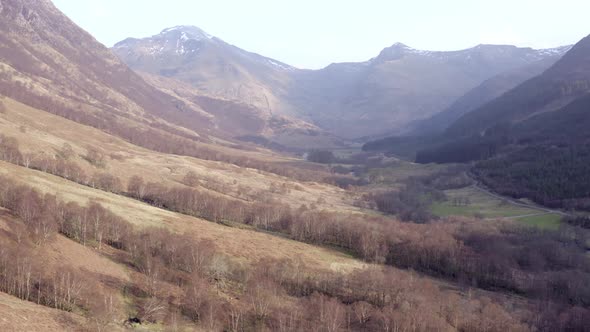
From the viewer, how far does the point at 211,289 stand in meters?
75.6

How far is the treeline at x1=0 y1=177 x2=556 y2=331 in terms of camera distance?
6056cm

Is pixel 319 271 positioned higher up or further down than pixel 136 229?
further down

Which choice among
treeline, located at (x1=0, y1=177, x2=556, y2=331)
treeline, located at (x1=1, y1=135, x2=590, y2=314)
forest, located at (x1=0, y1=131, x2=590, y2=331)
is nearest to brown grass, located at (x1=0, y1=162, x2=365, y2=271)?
forest, located at (x1=0, y1=131, x2=590, y2=331)

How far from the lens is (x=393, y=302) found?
263 feet

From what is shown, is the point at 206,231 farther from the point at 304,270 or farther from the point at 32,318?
the point at 32,318

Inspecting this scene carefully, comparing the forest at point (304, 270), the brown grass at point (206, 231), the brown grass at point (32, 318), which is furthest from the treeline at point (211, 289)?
the brown grass at point (206, 231)

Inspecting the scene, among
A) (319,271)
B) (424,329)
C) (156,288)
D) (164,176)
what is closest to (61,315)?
(156,288)

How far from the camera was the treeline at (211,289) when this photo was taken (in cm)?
6056

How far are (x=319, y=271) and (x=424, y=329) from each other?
3451 cm

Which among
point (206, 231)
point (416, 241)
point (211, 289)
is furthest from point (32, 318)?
point (416, 241)

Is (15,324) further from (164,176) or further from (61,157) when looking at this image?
(164,176)

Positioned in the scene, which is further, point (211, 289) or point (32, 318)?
point (211, 289)

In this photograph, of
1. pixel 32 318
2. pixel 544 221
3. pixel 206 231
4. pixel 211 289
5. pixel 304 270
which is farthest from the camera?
pixel 544 221

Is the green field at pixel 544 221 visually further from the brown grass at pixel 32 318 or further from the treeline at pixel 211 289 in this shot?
the brown grass at pixel 32 318
